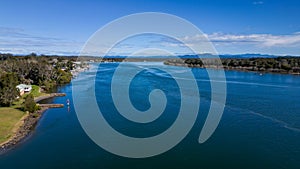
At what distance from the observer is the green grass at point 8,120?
50.5 ft

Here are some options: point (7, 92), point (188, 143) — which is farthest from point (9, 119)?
point (188, 143)

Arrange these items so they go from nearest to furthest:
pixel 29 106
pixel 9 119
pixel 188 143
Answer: pixel 188 143, pixel 9 119, pixel 29 106

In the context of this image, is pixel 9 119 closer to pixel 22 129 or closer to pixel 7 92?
pixel 22 129

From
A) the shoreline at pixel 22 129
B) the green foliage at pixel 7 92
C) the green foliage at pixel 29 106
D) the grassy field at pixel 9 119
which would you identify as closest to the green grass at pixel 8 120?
the grassy field at pixel 9 119

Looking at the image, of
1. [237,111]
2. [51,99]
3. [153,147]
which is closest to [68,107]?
[51,99]

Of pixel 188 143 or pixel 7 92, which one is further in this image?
pixel 7 92

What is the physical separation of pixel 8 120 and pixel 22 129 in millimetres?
1592

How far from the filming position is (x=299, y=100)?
25.9 m

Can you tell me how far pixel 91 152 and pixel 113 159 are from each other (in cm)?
140

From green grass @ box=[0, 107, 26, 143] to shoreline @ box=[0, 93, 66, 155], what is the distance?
20 cm

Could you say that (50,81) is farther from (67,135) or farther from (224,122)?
(224,122)

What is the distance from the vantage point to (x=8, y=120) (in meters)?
17.7

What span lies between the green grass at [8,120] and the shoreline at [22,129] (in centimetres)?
20

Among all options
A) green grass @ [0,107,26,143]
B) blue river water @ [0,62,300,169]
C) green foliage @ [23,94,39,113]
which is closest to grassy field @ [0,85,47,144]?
green grass @ [0,107,26,143]
